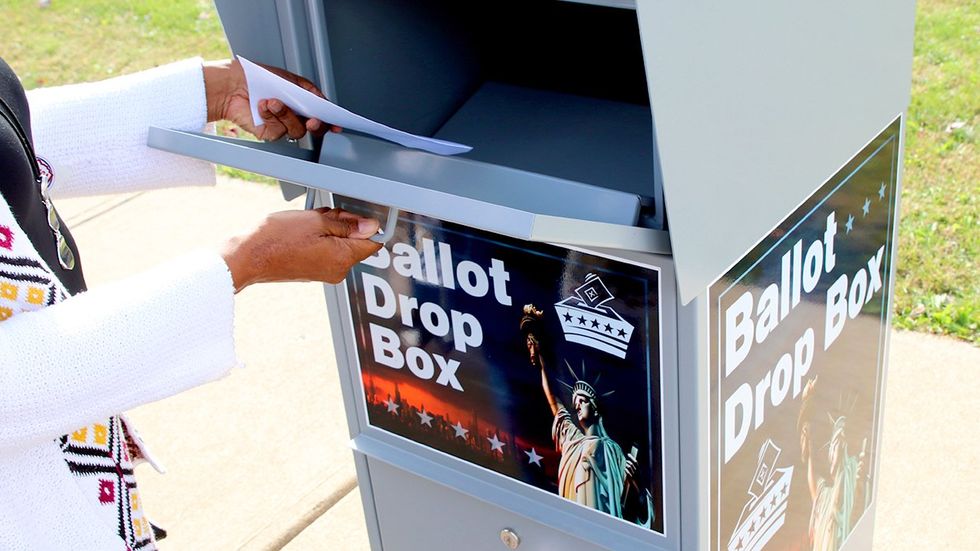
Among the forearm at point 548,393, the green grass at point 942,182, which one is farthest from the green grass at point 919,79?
the forearm at point 548,393

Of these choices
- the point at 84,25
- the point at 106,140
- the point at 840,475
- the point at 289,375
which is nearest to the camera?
the point at 106,140

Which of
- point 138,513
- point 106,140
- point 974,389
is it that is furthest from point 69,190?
point 974,389

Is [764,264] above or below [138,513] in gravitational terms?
above

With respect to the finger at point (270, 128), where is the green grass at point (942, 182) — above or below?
below

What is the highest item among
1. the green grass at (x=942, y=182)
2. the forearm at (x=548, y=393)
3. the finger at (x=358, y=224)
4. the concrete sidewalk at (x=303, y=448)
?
the finger at (x=358, y=224)

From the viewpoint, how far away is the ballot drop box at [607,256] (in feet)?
4.81

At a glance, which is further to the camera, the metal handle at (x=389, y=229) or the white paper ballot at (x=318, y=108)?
the metal handle at (x=389, y=229)

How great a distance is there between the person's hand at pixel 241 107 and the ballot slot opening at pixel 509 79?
83 millimetres

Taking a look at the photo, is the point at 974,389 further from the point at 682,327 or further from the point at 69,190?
the point at 69,190

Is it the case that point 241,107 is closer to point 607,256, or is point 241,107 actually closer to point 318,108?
point 318,108

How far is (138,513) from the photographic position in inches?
67.2

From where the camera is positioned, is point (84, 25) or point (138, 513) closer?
point (138, 513)

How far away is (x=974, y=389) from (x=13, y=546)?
2490 mm

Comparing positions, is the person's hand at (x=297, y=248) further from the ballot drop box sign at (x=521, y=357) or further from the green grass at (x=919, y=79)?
the green grass at (x=919, y=79)
